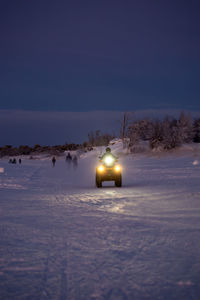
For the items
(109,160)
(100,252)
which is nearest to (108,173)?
(109,160)

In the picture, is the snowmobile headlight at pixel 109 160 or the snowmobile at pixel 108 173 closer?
the snowmobile at pixel 108 173

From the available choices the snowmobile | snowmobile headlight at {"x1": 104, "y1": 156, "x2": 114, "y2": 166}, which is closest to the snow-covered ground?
the snowmobile

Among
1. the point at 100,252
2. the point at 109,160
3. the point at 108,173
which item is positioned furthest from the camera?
the point at 109,160

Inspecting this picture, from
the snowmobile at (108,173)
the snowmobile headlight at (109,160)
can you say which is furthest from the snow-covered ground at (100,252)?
the snowmobile headlight at (109,160)

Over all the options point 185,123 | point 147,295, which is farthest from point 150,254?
point 185,123

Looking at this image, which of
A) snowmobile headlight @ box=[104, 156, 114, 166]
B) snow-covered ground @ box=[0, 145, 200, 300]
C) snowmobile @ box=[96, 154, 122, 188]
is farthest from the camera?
snowmobile headlight @ box=[104, 156, 114, 166]

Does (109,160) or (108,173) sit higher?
(109,160)

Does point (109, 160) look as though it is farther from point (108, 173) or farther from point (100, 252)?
point (100, 252)

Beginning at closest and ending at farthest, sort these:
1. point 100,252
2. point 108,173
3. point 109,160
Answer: point 100,252
point 108,173
point 109,160

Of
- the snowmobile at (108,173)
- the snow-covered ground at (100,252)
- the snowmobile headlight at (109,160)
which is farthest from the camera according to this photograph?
the snowmobile headlight at (109,160)

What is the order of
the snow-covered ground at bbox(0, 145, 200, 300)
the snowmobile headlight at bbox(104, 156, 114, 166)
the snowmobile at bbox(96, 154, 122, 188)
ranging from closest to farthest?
the snow-covered ground at bbox(0, 145, 200, 300) < the snowmobile at bbox(96, 154, 122, 188) < the snowmobile headlight at bbox(104, 156, 114, 166)

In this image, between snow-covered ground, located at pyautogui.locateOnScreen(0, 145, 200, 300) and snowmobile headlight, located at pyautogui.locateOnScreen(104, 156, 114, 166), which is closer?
snow-covered ground, located at pyautogui.locateOnScreen(0, 145, 200, 300)

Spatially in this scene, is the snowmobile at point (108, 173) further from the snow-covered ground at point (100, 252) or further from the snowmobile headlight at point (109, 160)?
the snow-covered ground at point (100, 252)

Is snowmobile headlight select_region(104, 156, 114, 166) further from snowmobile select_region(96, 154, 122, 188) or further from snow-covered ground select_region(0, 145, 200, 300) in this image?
snow-covered ground select_region(0, 145, 200, 300)
